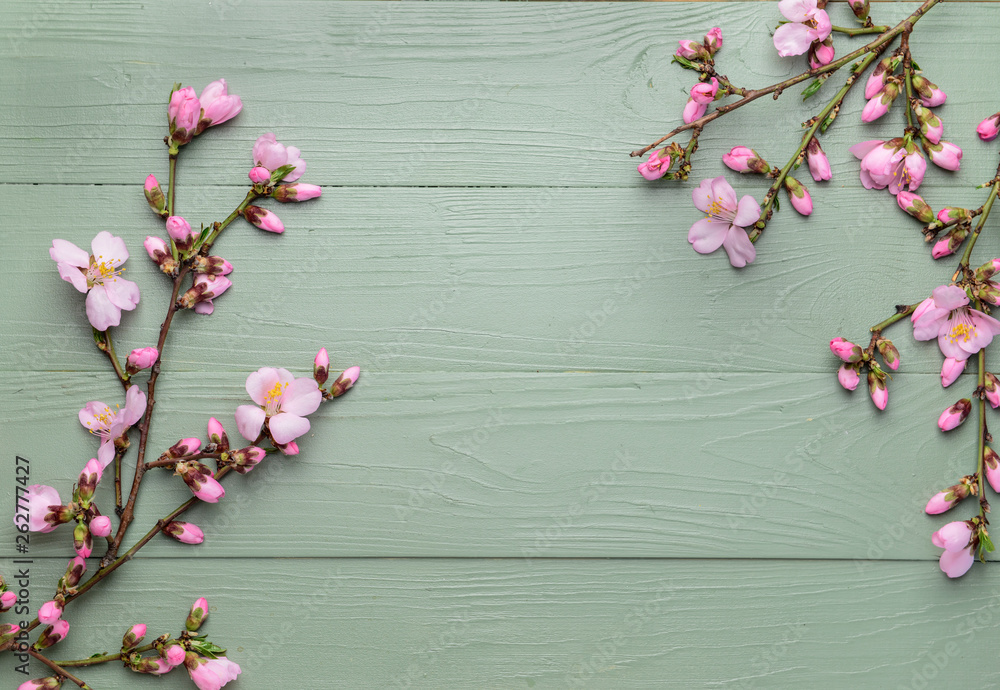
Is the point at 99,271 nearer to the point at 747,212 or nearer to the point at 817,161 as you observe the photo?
the point at 747,212

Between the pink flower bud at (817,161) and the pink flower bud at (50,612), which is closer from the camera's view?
the pink flower bud at (50,612)

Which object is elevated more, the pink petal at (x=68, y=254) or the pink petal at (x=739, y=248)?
the pink petal at (x=68, y=254)

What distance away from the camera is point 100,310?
3.01 ft

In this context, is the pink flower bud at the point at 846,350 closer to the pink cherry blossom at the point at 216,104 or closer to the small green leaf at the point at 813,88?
the small green leaf at the point at 813,88

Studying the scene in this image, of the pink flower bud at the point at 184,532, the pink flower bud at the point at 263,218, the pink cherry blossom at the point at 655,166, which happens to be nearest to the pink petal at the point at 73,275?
the pink flower bud at the point at 263,218


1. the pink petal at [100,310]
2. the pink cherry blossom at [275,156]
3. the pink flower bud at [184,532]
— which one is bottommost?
the pink flower bud at [184,532]

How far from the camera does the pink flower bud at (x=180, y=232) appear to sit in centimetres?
93

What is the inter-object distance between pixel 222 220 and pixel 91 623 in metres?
0.57

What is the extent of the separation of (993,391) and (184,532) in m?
1.11

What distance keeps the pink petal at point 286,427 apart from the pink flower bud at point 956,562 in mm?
871

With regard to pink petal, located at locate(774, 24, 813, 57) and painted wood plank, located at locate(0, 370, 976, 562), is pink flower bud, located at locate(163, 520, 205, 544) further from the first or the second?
pink petal, located at locate(774, 24, 813, 57)

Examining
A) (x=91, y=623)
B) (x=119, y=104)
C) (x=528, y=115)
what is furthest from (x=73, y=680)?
(x=528, y=115)

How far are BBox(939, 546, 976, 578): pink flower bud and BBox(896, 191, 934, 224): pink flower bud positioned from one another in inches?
17.8

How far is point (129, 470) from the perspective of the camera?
94 centimetres
